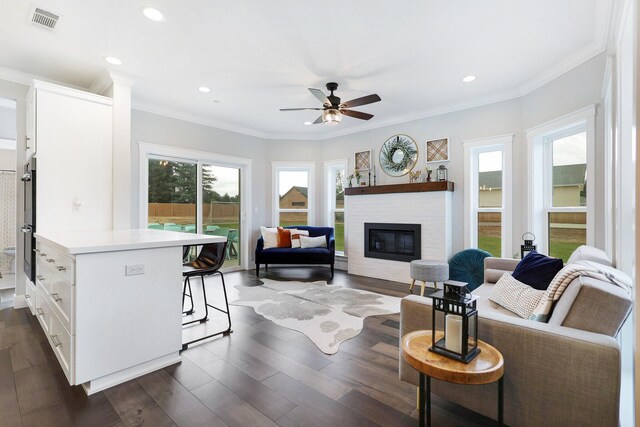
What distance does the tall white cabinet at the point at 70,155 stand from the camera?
3.06 m

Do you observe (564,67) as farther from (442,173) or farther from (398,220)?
(398,220)

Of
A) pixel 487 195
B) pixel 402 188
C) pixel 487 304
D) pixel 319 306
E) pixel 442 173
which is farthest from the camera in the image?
pixel 402 188

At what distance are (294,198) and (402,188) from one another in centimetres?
243

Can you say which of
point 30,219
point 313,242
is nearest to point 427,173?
point 313,242

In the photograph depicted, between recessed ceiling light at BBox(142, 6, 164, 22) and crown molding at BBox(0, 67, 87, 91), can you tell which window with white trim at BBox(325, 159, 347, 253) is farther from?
crown molding at BBox(0, 67, 87, 91)

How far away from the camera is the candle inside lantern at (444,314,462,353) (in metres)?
1.35

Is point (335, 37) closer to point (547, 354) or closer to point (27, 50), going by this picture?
→ point (547, 354)

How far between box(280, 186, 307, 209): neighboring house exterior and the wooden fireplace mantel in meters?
1.18

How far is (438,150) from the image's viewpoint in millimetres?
4836

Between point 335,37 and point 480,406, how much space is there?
295 centimetres

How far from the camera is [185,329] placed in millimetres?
2936

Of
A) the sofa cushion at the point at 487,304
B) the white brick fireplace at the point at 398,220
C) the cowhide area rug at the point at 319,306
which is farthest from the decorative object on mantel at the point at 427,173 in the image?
the sofa cushion at the point at 487,304

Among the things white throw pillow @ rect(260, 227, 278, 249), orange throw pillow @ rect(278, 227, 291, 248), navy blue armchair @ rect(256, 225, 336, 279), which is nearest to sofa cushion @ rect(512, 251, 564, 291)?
navy blue armchair @ rect(256, 225, 336, 279)

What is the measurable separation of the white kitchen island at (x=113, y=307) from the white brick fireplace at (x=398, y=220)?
3389mm
